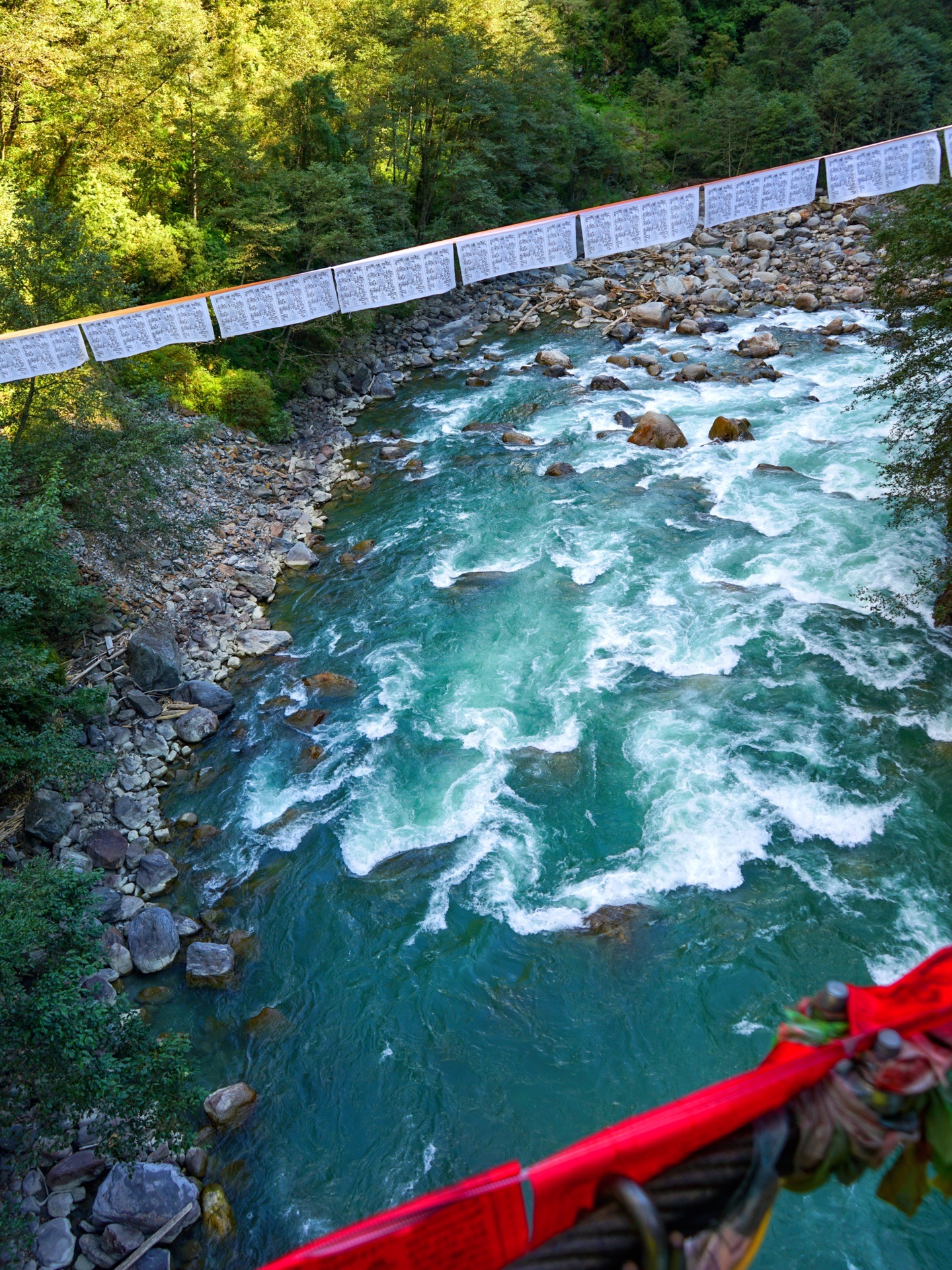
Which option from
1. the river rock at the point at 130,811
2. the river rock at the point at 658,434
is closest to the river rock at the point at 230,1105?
the river rock at the point at 130,811

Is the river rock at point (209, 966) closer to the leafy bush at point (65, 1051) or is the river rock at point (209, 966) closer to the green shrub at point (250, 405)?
the leafy bush at point (65, 1051)

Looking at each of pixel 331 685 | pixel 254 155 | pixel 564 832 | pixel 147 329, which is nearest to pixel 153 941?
pixel 331 685

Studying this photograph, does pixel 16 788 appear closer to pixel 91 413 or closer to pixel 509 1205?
pixel 91 413

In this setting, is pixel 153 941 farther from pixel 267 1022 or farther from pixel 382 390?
pixel 382 390

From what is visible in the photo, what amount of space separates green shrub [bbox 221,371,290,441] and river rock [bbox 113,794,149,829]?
9.49 meters

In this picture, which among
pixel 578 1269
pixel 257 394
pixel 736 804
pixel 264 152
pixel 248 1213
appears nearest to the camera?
pixel 578 1269

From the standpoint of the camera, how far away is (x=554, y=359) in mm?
18969

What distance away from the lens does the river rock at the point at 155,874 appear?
802cm

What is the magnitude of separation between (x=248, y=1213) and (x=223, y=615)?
7.92 m

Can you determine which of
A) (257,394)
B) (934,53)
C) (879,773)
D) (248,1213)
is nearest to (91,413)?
(257,394)

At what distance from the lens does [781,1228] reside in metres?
5.21

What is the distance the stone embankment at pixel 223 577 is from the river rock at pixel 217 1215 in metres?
0.01

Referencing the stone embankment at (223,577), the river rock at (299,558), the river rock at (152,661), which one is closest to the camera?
the stone embankment at (223,577)

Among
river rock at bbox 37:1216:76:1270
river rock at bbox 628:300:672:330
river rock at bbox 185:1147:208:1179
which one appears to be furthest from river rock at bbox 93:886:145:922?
river rock at bbox 628:300:672:330
